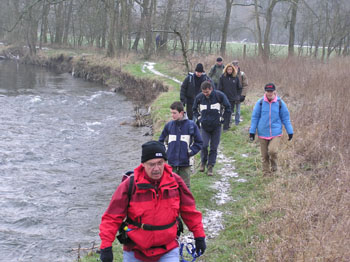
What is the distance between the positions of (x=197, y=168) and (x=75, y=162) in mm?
4578

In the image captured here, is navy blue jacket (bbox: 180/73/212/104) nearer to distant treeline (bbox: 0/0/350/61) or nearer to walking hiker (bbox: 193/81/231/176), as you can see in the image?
walking hiker (bbox: 193/81/231/176)

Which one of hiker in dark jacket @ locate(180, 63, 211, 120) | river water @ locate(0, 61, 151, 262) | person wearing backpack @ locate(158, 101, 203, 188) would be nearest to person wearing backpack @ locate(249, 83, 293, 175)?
person wearing backpack @ locate(158, 101, 203, 188)

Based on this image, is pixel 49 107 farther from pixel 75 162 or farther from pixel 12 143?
pixel 75 162

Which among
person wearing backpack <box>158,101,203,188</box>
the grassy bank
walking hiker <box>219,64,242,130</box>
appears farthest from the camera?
walking hiker <box>219,64,242,130</box>

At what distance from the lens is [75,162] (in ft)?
42.4

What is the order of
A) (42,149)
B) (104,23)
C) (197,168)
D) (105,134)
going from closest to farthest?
(197,168), (42,149), (105,134), (104,23)

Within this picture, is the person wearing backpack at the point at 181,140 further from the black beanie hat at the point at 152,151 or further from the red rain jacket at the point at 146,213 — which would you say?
the red rain jacket at the point at 146,213

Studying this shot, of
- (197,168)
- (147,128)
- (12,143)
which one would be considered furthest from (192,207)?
(147,128)

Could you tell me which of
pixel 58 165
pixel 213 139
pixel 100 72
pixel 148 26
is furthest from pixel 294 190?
pixel 148 26

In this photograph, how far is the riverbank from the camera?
16.9 ft

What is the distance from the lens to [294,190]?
23.8 feet

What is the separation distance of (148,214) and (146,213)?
20 millimetres

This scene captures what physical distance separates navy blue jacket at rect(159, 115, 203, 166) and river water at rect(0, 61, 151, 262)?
7.16ft

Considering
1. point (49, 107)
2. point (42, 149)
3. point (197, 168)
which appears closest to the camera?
point (197, 168)
